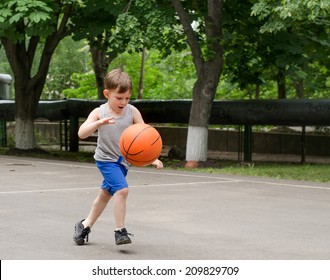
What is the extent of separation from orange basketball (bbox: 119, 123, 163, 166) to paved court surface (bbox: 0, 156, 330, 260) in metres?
0.89

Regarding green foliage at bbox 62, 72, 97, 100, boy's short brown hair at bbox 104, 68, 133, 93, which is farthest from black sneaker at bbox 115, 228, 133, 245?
green foliage at bbox 62, 72, 97, 100

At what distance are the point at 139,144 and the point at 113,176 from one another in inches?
18.0

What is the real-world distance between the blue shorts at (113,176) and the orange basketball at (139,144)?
19 cm

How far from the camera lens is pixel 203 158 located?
2125cm

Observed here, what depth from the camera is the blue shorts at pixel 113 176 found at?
835cm

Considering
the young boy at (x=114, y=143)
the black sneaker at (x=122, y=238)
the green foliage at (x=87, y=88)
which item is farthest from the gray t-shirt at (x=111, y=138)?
the green foliage at (x=87, y=88)

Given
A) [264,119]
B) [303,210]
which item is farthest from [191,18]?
[303,210]

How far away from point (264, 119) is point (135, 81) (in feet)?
69.9

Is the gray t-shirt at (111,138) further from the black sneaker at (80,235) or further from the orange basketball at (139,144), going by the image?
the black sneaker at (80,235)

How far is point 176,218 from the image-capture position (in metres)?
11.0

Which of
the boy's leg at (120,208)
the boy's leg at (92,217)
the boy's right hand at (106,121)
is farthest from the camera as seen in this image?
the boy's leg at (92,217)

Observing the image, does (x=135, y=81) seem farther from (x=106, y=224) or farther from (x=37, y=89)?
(x=106, y=224)

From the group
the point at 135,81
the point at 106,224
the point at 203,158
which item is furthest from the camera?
the point at 135,81

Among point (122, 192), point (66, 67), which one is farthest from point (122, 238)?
point (66, 67)
